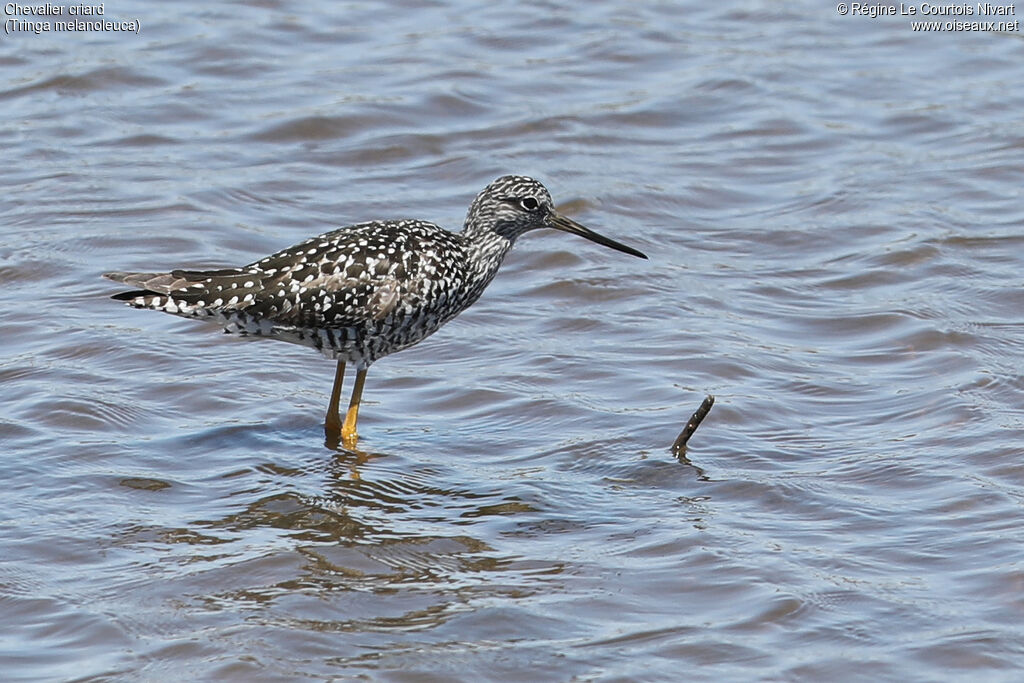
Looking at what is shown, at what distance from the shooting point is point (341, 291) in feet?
29.2

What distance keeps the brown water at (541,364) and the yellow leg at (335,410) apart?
0.36ft

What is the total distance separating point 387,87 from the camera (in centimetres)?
1491

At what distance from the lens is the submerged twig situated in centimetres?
860

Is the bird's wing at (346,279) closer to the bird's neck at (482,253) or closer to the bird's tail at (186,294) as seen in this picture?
the bird's tail at (186,294)

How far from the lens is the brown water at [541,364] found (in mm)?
7164

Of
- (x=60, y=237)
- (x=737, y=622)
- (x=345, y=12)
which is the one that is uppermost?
(x=345, y=12)

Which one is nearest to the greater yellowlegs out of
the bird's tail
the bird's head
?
the bird's tail

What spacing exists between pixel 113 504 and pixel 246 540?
2.60ft

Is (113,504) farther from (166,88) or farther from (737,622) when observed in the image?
(166,88)

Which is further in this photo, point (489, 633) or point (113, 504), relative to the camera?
point (113, 504)

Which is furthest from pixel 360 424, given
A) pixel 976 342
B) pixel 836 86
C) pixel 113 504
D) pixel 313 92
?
pixel 836 86

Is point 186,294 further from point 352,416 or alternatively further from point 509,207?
point 509,207

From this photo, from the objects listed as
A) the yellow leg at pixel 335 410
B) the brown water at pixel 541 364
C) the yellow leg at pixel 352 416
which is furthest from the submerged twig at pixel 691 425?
the yellow leg at pixel 335 410

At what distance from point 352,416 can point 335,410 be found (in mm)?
167
